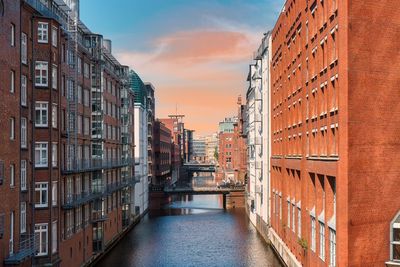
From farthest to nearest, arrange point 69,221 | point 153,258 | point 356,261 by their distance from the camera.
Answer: point 153,258, point 69,221, point 356,261

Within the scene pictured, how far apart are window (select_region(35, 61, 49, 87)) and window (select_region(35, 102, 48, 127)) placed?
1.34m

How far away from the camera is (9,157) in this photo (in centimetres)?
3044

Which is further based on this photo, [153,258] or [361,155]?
[153,258]

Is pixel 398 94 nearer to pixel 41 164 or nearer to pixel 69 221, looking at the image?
pixel 41 164

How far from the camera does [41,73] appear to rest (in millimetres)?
37781

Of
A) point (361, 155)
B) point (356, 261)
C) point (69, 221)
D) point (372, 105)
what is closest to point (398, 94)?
point (372, 105)

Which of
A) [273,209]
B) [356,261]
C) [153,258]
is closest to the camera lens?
[356,261]

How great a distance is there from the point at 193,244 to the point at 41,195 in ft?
97.9

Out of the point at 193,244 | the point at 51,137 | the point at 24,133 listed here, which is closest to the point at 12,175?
the point at 24,133

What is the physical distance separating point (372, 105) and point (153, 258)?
107 ft

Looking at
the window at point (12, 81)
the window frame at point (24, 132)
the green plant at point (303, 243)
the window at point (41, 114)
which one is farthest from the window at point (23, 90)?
the green plant at point (303, 243)

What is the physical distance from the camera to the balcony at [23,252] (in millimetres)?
29477

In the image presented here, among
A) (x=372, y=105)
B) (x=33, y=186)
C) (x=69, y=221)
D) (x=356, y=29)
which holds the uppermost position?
(x=356, y=29)

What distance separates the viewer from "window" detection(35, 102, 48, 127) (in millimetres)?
37906
